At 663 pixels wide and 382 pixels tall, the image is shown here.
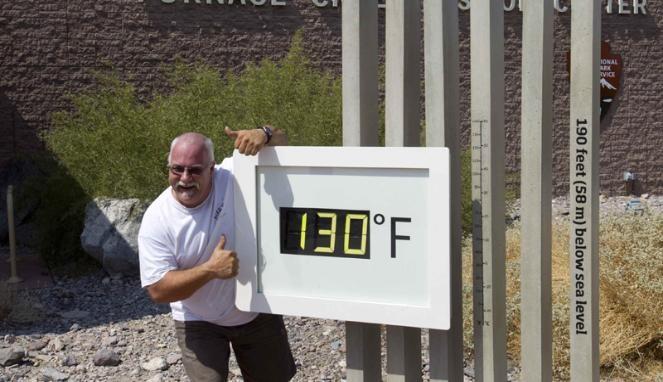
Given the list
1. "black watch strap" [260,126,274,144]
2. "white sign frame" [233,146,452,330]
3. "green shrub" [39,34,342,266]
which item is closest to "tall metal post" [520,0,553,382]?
"white sign frame" [233,146,452,330]

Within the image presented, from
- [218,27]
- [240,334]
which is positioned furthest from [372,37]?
[218,27]

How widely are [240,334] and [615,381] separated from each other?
270 centimetres

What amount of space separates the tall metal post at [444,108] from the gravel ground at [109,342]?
2330 millimetres

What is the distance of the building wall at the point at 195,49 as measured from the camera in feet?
45.7

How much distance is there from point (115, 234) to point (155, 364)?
337 cm

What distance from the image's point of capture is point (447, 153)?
3.17m

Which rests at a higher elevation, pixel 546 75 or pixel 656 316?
pixel 546 75

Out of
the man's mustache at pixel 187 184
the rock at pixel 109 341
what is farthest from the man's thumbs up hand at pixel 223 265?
the rock at pixel 109 341

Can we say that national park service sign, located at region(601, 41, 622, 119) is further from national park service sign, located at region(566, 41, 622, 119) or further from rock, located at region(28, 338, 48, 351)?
rock, located at region(28, 338, 48, 351)

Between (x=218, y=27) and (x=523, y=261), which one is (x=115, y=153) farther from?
(x=523, y=261)

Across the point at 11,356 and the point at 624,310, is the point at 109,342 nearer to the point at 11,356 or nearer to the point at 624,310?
the point at 11,356

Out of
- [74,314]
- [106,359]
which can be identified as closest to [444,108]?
[106,359]

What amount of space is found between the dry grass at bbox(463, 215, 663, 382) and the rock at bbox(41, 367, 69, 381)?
2.88m

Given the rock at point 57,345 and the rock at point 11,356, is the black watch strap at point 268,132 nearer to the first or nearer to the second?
the rock at point 11,356
